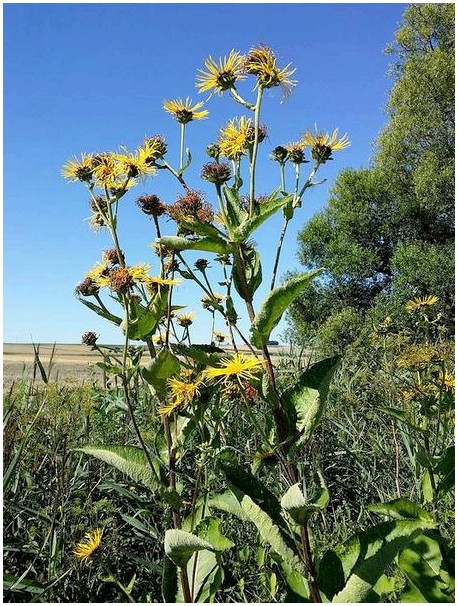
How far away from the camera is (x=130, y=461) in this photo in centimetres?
114

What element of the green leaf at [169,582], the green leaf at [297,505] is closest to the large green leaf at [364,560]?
the green leaf at [297,505]

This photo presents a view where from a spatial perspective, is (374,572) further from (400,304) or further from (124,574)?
(400,304)

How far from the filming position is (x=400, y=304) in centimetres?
1045

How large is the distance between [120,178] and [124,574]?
104 centimetres

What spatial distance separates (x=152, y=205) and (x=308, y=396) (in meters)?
0.49

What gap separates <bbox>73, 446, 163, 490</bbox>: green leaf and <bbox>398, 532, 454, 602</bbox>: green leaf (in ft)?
1.48

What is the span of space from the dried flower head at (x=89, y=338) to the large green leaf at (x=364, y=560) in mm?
874

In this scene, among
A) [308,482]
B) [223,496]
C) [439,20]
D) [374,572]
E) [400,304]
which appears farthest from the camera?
[439,20]

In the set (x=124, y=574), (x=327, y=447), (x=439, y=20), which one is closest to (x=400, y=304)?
(x=439, y=20)

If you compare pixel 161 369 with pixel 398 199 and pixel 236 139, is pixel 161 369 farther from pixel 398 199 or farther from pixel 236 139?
pixel 398 199

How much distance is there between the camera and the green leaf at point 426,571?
112 centimetres

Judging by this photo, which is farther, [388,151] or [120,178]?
[388,151]

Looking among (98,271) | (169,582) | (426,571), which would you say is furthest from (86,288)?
(426,571)

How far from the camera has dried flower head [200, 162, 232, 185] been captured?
47.0 inches
